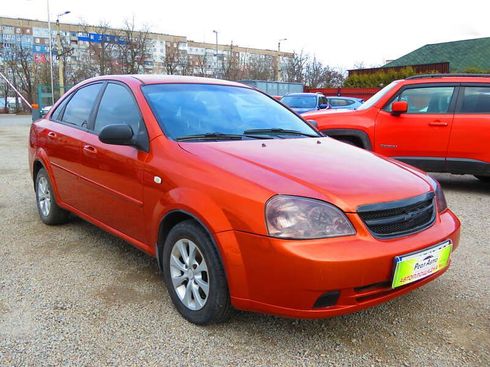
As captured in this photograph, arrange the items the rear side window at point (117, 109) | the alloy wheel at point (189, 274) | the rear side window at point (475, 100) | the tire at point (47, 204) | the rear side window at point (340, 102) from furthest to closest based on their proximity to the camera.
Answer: the rear side window at point (340, 102), the rear side window at point (475, 100), the tire at point (47, 204), the rear side window at point (117, 109), the alloy wheel at point (189, 274)

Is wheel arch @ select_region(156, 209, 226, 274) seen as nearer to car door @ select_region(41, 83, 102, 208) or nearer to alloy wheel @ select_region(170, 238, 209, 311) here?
alloy wheel @ select_region(170, 238, 209, 311)

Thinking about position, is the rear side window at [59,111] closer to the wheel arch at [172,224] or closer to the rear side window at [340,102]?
the wheel arch at [172,224]

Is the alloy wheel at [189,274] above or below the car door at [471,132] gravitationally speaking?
below

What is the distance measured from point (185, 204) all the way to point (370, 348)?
4.29 ft

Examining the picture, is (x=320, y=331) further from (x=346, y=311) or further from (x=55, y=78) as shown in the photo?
(x=55, y=78)

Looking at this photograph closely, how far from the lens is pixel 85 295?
3.11 meters

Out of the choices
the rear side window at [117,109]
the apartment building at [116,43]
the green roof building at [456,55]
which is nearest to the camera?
the rear side window at [117,109]

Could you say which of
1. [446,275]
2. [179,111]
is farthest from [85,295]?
[446,275]

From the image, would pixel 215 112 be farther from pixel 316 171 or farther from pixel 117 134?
pixel 316 171

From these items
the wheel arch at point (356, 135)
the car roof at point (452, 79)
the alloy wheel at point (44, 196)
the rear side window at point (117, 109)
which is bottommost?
the alloy wheel at point (44, 196)

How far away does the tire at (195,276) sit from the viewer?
248cm

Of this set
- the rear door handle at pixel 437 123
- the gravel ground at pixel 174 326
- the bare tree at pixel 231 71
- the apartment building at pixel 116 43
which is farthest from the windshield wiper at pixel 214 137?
the bare tree at pixel 231 71

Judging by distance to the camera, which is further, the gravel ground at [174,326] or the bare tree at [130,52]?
the bare tree at [130,52]

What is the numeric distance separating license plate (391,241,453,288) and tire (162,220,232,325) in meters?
0.92
